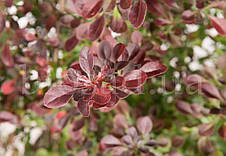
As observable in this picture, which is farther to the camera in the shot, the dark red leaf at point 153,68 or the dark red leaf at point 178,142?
the dark red leaf at point 178,142

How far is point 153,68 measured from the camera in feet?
2.02

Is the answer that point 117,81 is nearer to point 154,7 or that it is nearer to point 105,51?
point 105,51

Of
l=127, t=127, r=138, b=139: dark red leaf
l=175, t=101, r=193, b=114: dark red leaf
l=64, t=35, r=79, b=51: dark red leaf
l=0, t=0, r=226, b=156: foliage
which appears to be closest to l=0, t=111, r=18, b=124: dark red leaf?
l=0, t=0, r=226, b=156: foliage

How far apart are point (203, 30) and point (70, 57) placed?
1.79 feet

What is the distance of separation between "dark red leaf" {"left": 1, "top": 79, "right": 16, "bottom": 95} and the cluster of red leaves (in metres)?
0.65

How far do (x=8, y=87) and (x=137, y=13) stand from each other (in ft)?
2.44

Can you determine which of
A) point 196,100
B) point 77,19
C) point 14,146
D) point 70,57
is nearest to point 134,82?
point 77,19

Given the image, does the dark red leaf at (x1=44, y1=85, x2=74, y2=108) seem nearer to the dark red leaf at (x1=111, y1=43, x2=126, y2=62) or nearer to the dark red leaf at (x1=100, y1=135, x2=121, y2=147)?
the dark red leaf at (x1=111, y1=43, x2=126, y2=62)

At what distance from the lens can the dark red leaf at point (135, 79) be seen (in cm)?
57

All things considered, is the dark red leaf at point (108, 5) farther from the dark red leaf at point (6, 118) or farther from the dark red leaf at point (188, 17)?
the dark red leaf at point (6, 118)

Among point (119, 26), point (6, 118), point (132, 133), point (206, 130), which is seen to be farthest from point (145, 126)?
point (6, 118)

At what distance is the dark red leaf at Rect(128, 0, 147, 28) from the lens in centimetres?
62

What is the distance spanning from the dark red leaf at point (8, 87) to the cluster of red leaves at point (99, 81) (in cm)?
65

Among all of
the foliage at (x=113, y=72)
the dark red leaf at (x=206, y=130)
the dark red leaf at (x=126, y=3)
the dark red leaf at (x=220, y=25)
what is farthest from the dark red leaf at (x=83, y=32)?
the dark red leaf at (x=206, y=130)
